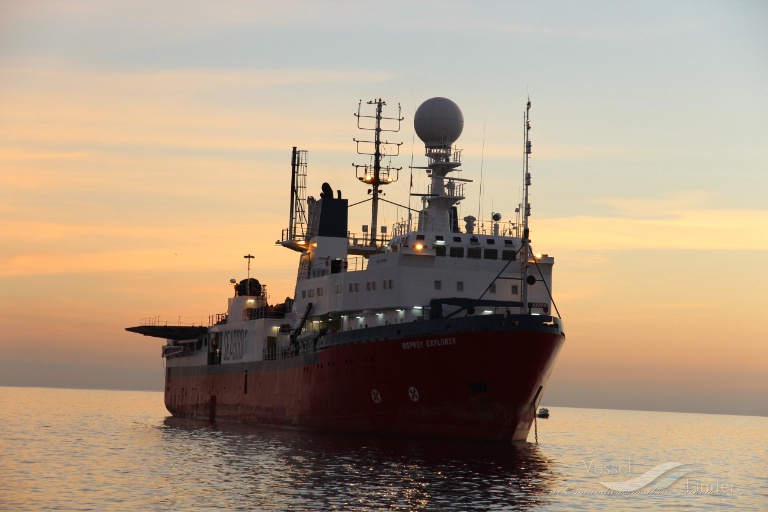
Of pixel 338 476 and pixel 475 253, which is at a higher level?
pixel 475 253

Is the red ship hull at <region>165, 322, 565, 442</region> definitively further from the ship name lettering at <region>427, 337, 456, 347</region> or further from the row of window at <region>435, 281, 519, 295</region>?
the row of window at <region>435, 281, 519, 295</region>

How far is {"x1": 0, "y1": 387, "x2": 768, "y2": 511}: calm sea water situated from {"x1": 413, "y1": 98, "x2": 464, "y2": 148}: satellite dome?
20.1 meters

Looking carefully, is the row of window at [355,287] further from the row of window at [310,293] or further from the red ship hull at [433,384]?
the red ship hull at [433,384]

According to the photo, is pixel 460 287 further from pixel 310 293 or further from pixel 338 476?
pixel 338 476

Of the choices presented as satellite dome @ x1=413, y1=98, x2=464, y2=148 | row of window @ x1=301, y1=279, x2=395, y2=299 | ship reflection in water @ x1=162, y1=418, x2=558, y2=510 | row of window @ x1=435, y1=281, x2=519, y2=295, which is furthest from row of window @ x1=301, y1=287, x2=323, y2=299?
satellite dome @ x1=413, y1=98, x2=464, y2=148

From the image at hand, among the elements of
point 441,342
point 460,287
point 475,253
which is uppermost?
point 475,253

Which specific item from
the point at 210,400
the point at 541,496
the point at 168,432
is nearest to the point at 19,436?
the point at 168,432

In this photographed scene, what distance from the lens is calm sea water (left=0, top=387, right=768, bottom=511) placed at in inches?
1410

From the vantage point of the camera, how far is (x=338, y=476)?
1624 inches

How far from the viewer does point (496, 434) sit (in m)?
51.3

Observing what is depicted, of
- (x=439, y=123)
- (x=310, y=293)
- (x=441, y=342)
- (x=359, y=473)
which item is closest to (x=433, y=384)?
(x=441, y=342)

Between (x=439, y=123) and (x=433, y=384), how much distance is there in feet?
67.3

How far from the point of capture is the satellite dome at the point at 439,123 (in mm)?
66062

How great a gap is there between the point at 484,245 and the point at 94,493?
29.0 meters
